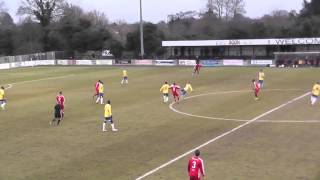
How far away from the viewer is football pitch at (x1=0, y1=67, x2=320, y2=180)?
2236 centimetres

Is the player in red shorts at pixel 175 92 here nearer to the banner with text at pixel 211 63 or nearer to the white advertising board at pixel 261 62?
the white advertising board at pixel 261 62

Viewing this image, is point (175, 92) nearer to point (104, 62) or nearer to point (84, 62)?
point (104, 62)

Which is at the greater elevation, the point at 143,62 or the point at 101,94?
the point at 143,62

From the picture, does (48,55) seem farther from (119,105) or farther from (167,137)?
(167,137)

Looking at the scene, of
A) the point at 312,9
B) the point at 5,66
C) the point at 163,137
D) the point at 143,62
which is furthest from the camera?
the point at 312,9

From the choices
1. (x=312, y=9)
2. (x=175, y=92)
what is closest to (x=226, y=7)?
(x=312, y=9)

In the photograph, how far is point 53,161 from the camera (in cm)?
2423

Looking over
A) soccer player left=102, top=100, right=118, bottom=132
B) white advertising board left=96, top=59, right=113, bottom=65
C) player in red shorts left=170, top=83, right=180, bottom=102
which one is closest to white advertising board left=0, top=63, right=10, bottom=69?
white advertising board left=96, top=59, right=113, bottom=65

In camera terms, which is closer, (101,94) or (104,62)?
(101,94)

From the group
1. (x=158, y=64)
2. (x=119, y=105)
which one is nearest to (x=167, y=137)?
(x=119, y=105)

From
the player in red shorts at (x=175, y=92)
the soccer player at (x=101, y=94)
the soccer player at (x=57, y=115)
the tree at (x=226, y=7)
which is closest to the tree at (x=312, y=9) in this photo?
the tree at (x=226, y=7)

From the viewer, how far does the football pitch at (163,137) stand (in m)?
22.4

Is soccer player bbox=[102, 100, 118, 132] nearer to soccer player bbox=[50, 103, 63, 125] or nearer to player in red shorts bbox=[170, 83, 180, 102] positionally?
soccer player bbox=[50, 103, 63, 125]

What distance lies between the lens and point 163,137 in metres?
29.3
